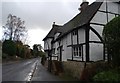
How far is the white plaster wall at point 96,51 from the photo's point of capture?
18688mm

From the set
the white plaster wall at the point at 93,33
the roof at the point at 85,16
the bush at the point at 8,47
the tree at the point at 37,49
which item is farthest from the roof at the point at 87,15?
the tree at the point at 37,49

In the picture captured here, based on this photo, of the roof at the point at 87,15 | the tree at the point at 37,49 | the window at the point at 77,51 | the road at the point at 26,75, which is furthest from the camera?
the tree at the point at 37,49

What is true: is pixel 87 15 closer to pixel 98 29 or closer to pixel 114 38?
pixel 98 29

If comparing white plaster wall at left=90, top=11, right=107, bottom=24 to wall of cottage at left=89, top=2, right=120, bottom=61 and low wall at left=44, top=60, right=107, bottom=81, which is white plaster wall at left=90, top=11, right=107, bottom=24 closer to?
wall of cottage at left=89, top=2, right=120, bottom=61

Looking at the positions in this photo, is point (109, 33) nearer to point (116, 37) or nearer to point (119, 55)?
point (116, 37)

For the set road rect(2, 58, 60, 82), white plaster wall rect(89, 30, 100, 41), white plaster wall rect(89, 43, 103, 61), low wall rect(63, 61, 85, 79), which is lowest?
road rect(2, 58, 60, 82)

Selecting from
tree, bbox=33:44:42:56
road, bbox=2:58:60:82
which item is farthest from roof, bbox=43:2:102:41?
tree, bbox=33:44:42:56

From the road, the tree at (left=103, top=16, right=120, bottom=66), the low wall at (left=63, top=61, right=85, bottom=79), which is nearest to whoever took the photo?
the tree at (left=103, top=16, right=120, bottom=66)

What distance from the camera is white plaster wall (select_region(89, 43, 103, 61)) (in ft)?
61.3

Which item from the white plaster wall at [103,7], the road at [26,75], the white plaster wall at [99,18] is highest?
the white plaster wall at [103,7]

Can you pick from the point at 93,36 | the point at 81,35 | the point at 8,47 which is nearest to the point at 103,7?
the point at 93,36

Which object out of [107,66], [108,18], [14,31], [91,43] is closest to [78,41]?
[91,43]

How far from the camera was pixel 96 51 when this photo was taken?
18.9 meters

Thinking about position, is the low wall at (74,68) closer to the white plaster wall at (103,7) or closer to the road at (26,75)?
the road at (26,75)
